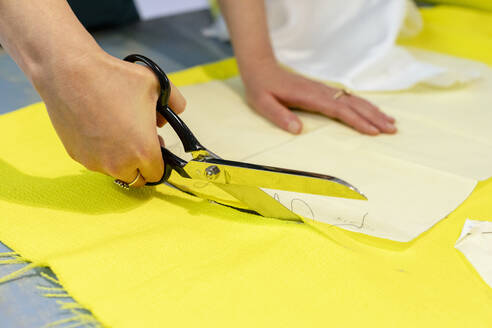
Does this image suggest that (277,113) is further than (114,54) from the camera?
No

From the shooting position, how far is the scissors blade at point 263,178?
465 mm

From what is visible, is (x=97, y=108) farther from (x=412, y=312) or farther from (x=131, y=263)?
(x=412, y=312)

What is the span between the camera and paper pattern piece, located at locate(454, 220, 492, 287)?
50 centimetres

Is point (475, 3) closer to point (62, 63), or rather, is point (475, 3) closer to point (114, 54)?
point (114, 54)

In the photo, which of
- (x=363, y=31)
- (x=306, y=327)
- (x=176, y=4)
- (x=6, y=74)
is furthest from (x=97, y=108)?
(x=176, y=4)

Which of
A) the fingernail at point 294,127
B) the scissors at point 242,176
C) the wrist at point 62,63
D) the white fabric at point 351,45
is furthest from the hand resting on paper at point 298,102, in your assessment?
the wrist at point 62,63

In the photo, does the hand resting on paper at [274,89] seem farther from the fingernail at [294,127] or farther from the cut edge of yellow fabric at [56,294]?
the cut edge of yellow fabric at [56,294]

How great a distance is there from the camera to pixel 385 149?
28.9 inches

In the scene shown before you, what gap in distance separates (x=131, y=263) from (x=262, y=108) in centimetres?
42

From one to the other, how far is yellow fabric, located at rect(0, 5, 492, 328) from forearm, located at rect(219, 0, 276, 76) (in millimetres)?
381

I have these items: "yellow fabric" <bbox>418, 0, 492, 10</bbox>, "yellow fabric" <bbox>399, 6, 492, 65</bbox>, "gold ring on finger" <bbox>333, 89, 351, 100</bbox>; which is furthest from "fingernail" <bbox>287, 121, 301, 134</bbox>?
Answer: "yellow fabric" <bbox>418, 0, 492, 10</bbox>

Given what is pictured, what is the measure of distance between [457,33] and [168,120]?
3.09 feet

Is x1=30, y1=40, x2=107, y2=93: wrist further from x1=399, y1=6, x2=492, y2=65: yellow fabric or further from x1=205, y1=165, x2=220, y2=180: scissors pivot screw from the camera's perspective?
x1=399, y1=6, x2=492, y2=65: yellow fabric

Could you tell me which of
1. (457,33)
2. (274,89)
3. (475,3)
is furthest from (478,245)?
(475,3)
